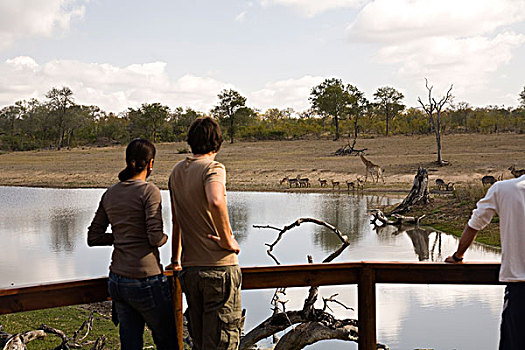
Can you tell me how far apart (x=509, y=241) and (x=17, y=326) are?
596 centimetres

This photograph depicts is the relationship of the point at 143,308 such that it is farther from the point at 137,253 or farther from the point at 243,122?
the point at 243,122

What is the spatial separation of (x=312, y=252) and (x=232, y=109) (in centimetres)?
3839

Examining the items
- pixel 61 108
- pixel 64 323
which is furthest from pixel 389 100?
pixel 64 323

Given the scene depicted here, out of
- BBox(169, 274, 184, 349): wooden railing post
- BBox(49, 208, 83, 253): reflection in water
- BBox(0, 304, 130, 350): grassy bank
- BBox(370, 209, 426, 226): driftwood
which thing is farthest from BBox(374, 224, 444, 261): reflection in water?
BBox(169, 274, 184, 349): wooden railing post

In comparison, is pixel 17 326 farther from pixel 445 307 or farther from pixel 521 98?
pixel 521 98

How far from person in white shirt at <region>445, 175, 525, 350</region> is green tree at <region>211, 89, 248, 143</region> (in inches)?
1870

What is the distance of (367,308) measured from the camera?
3148 mm

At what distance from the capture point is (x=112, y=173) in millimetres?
33094

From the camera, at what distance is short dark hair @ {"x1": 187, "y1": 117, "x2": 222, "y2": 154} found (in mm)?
2805

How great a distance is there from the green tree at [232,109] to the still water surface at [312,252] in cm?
2348

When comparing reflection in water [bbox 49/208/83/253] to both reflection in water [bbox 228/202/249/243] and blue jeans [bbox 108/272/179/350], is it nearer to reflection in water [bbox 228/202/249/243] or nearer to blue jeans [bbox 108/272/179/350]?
reflection in water [bbox 228/202/249/243]

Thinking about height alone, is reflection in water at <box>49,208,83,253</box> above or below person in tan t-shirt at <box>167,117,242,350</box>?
below

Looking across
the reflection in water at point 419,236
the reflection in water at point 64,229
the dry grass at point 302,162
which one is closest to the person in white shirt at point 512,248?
the reflection in water at point 419,236

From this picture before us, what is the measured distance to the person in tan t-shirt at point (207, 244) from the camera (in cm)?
271
